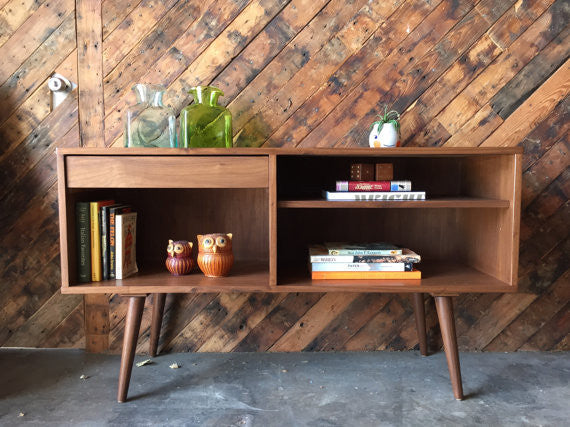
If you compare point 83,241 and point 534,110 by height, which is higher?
point 534,110

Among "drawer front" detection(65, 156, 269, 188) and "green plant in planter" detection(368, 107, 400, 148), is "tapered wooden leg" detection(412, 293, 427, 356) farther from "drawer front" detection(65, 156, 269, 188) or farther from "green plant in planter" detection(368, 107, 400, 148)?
"drawer front" detection(65, 156, 269, 188)

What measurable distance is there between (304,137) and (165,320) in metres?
0.91

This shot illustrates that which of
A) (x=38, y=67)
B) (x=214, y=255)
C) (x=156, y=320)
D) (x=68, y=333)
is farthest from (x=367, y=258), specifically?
(x=38, y=67)

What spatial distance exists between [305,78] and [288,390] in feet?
3.66

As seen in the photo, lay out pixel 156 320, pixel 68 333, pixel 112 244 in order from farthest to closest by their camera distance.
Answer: pixel 68 333 → pixel 156 320 → pixel 112 244

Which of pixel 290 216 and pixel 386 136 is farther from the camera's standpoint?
pixel 290 216

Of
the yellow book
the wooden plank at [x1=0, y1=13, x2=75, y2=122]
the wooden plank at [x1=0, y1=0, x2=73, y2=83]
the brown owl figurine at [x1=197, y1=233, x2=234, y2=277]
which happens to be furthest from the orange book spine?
the wooden plank at [x1=0, y1=0, x2=73, y2=83]

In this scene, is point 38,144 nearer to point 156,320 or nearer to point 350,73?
point 156,320

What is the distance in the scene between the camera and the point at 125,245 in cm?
135

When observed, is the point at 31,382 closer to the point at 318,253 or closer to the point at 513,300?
the point at 318,253

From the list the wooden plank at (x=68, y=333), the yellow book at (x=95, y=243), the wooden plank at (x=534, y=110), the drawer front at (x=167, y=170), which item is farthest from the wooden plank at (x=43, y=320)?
the wooden plank at (x=534, y=110)

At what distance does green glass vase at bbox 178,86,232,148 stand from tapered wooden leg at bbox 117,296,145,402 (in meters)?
0.53

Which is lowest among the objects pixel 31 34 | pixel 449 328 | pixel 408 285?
pixel 449 328

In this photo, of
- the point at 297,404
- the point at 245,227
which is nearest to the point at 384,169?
the point at 245,227
